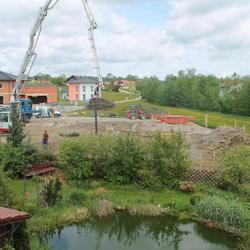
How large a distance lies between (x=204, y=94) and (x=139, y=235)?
231ft

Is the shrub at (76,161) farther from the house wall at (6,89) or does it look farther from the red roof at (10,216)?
the house wall at (6,89)

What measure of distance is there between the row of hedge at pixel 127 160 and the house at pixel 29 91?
128 ft

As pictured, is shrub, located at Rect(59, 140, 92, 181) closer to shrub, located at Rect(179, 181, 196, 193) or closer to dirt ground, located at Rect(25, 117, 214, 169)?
shrub, located at Rect(179, 181, 196, 193)

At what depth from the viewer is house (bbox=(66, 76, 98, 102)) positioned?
8944 cm

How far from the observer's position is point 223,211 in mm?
16109

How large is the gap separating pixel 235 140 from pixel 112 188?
12.8 meters

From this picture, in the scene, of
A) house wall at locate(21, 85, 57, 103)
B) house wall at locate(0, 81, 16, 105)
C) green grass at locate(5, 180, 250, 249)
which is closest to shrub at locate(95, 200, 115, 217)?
green grass at locate(5, 180, 250, 249)

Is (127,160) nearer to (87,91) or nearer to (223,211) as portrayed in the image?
(223,211)

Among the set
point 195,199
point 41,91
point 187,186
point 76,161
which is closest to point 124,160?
point 76,161

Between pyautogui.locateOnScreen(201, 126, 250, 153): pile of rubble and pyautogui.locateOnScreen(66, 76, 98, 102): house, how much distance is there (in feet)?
198

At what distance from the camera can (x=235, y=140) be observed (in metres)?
30.0

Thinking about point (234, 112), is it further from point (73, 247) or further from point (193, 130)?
point (73, 247)

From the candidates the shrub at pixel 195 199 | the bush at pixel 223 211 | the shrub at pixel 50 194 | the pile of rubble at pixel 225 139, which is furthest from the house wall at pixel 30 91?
the bush at pixel 223 211

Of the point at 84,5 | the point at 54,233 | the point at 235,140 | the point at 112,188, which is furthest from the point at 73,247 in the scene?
the point at 84,5
